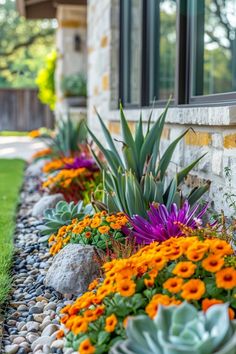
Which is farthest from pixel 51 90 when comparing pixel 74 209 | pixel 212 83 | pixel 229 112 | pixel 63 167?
pixel 229 112

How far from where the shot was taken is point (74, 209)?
11.2ft

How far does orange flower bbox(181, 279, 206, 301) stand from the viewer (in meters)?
1.72

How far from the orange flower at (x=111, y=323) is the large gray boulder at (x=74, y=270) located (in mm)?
793

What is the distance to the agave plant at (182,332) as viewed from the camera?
1476 mm

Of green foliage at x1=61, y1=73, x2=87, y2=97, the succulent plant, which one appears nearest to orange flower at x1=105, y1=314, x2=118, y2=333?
the succulent plant

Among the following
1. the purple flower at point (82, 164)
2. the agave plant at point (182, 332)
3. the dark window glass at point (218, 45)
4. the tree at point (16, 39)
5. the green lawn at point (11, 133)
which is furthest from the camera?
the tree at point (16, 39)

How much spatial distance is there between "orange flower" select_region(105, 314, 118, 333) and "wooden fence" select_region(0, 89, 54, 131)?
15.3 meters

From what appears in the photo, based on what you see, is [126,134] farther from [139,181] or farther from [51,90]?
[51,90]

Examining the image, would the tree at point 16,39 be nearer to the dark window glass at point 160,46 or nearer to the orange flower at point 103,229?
the dark window glass at point 160,46

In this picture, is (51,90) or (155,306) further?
(51,90)

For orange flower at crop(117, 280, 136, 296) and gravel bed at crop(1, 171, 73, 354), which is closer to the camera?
orange flower at crop(117, 280, 136, 296)

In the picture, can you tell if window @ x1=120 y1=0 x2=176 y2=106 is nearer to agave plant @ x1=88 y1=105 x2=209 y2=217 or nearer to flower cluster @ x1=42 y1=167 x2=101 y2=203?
agave plant @ x1=88 y1=105 x2=209 y2=217

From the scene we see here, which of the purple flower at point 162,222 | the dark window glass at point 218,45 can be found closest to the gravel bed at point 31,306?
the purple flower at point 162,222

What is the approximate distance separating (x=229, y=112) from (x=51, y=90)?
11.0m
